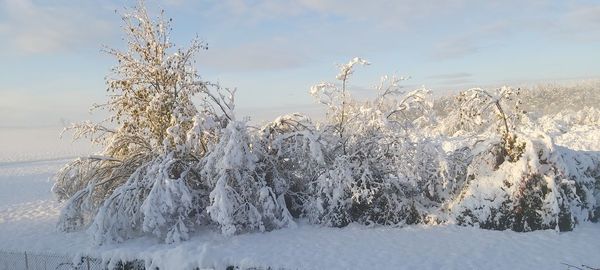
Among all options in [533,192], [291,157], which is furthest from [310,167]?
[533,192]

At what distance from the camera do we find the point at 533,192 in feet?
39.6

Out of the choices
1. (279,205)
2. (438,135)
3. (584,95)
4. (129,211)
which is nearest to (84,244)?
(129,211)

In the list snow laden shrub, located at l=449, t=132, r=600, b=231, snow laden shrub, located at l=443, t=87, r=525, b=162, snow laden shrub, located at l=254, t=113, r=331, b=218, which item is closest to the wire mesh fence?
snow laden shrub, located at l=254, t=113, r=331, b=218

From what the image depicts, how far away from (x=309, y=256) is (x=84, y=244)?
625 cm

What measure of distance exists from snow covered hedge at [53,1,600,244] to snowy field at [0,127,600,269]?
0.42m

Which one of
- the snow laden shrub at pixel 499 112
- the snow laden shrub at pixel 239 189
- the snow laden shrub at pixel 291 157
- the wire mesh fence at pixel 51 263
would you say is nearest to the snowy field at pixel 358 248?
the wire mesh fence at pixel 51 263

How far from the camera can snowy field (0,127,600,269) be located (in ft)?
33.1

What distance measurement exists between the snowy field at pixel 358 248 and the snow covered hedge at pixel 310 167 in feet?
1.39

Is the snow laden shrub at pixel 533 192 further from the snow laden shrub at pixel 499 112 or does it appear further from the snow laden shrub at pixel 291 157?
the snow laden shrub at pixel 291 157

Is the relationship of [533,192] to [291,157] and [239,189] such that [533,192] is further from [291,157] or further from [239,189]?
[239,189]

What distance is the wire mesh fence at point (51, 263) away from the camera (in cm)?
1085

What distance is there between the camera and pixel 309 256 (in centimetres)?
1091

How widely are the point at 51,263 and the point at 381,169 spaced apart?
28.6 ft

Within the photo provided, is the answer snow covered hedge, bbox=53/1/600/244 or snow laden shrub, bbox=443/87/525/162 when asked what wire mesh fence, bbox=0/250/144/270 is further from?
snow laden shrub, bbox=443/87/525/162
